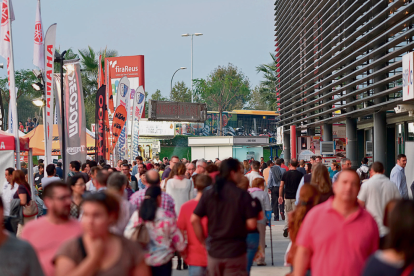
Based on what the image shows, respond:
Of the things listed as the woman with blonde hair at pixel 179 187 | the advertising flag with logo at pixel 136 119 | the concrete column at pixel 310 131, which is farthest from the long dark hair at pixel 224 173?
the concrete column at pixel 310 131

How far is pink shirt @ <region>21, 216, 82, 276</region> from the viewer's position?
393 centimetres

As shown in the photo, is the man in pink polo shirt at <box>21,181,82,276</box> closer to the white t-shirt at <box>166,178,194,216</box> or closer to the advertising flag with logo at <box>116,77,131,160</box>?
the white t-shirt at <box>166,178,194,216</box>

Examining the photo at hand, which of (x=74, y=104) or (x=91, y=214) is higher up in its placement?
(x=74, y=104)

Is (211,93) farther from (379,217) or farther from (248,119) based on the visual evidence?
(379,217)

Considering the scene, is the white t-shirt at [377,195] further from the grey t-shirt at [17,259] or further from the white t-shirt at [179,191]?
the grey t-shirt at [17,259]

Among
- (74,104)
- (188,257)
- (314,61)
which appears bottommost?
(188,257)

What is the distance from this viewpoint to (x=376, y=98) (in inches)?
709

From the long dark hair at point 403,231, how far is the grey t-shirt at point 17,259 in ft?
6.36

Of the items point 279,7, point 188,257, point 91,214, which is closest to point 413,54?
point 188,257

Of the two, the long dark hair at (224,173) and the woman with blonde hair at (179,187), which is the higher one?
the long dark hair at (224,173)

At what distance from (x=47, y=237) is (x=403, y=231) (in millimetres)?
2541

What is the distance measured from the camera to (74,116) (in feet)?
51.4

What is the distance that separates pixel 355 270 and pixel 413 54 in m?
9.48

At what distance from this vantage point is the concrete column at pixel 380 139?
→ 17.6m
